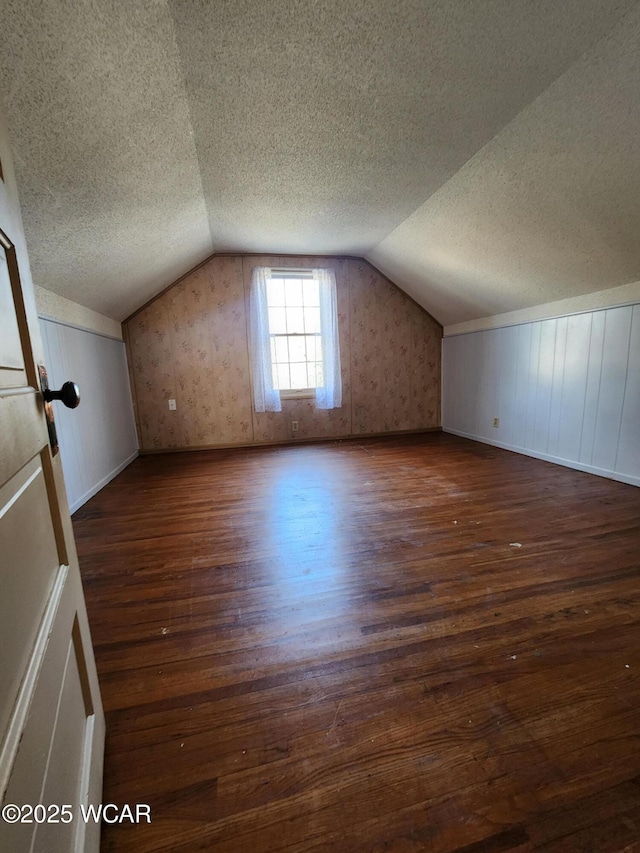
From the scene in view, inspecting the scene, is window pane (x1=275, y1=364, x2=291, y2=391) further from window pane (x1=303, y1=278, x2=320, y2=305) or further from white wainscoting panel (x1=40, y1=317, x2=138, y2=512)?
white wainscoting panel (x1=40, y1=317, x2=138, y2=512)

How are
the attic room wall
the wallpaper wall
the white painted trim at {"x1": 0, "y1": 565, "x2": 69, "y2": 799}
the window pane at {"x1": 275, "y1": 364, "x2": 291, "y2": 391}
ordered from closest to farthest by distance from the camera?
the white painted trim at {"x1": 0, "y1": 565, "x2": 69, "y2": 799}
the attic room wall
the wallpaper wall
the window pane at {"x1": 275, "y1": 364, "x2": 291, "y2": 391}

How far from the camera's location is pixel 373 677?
1.07 meters

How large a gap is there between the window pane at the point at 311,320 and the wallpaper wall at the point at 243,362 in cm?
29

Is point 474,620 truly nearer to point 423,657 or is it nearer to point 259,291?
point 423,657

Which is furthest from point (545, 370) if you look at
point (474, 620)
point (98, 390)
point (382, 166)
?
point (98, 390)

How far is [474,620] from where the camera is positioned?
1289mm

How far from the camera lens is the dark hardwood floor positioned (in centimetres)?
74

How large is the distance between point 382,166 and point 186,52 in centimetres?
128

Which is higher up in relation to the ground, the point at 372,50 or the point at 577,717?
the point at 372,50

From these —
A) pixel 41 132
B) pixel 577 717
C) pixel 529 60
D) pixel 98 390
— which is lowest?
pixel 577 717

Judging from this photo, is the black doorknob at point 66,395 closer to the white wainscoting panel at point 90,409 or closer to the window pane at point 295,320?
the white wainscoting panel at point 90,409

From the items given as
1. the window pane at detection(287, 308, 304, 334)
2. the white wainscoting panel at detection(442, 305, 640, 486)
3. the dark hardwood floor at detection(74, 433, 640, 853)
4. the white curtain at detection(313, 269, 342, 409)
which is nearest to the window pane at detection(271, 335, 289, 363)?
the window pane at detection(287, 308, 304, 334)

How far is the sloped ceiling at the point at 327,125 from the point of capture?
4.12ft

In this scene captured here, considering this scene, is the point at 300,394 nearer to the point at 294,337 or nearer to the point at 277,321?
the point at 294,337
